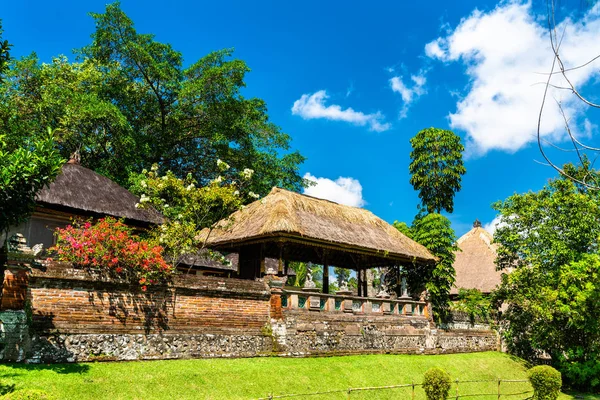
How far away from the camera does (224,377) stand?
1016cm

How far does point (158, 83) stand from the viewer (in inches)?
1083

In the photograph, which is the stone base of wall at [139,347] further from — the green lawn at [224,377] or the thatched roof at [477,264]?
the thatched roof at [477,264]

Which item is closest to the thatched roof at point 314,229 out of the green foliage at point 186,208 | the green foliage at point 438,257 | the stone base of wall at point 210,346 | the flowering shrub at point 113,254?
the green foliage at point 186,208

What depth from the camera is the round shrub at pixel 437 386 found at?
11.9 m

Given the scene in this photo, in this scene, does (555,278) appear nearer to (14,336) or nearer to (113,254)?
(113,254)

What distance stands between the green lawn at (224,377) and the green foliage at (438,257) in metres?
6.55

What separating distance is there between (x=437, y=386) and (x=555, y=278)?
10411 mm

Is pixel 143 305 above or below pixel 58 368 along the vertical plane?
above

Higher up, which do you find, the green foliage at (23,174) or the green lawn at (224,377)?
the green foliage at (23,174)

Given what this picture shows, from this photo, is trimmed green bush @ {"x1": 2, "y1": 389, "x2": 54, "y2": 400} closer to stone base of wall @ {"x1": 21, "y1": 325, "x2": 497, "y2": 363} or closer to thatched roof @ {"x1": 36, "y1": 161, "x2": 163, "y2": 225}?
stone base of wall @ {"x1": 21, "y1": 325, "x2": 497, "y2": 363}

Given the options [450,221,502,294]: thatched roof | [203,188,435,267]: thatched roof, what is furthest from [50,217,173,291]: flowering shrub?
[450,221,502,294]: thatched roof

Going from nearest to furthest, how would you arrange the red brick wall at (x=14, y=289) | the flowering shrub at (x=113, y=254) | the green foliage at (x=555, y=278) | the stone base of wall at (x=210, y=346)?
the red brick wall at (x=14, y=289)
the stone base of wall at (x=210, y=346)
the flowering shrub at (x=113, y=254)
the green foliage at (x=555, y=278)

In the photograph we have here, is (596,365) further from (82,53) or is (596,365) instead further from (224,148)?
(82,53)

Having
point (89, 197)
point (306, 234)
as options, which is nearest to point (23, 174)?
point (89, 197)
